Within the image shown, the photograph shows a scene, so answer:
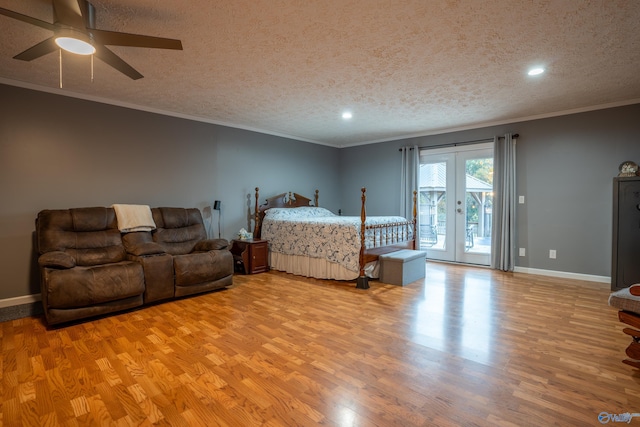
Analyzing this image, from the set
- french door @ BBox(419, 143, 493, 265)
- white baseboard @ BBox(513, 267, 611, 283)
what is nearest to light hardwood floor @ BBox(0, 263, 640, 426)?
white baseboard @ BBox(513, 267, 611, 283)

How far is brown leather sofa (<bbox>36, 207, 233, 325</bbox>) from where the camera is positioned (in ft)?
9.66

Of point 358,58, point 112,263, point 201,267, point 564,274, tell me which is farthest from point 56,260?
point 564,274

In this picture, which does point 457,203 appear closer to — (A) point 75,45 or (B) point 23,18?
(A) point 75,45

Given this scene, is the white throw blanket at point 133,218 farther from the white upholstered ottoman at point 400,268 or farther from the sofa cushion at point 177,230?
the white upholstered ottoman at point 400,268

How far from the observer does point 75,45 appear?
2.16 metres

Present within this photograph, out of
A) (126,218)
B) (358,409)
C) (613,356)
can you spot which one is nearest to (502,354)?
(613,356)

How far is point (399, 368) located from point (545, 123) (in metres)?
4.66

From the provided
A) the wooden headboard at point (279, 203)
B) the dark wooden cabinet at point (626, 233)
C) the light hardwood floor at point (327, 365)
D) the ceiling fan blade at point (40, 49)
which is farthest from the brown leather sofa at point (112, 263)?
the dark wooden cabinet at point (626, 233)

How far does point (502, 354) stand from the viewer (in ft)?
7.70

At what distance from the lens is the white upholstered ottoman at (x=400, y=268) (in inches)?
171

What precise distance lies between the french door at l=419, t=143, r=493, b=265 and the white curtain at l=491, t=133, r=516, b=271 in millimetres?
192

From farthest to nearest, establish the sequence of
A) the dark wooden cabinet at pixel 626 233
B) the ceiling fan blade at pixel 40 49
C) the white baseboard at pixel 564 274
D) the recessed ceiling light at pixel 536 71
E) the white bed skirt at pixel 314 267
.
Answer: the white bed skirt at pixel 314 267 < the white baseboard at pixel 564 274 < the dark wooden cabinet at pixel 626 233 < the recessed ceiling light at pixel 536 71 < the ceiling fan blade at pixel 40 49

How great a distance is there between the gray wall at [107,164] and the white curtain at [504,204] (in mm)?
3864

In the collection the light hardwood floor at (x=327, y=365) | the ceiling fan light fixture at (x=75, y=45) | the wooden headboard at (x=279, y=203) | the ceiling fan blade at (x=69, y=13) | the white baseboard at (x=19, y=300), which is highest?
the ceiling fan blade at (x=69, y=13)
